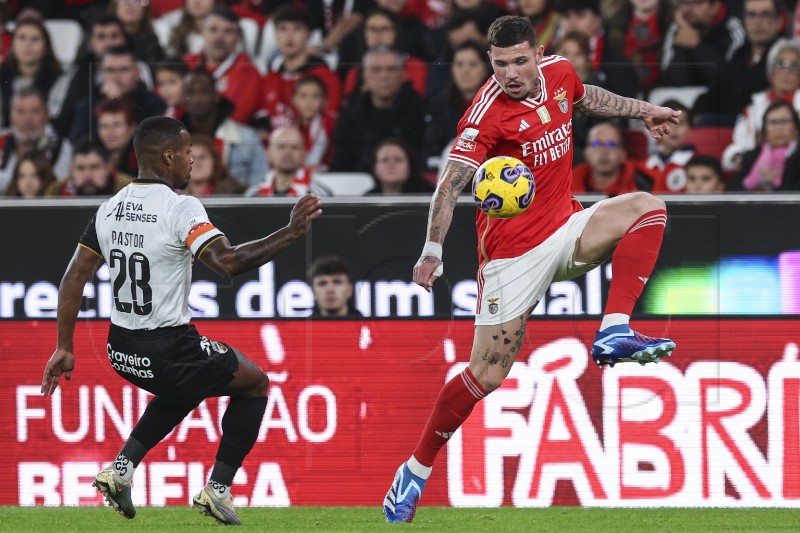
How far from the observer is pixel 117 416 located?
7.20 metres

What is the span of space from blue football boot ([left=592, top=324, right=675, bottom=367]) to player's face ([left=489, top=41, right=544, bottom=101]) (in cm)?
119

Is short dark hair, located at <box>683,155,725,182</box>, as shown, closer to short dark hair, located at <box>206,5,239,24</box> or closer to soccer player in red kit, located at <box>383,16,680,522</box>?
soccer player in red kit, located at <box>383,16,680,522</box>

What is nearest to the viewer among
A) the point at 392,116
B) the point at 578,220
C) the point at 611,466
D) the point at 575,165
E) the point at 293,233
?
the point at 293,233

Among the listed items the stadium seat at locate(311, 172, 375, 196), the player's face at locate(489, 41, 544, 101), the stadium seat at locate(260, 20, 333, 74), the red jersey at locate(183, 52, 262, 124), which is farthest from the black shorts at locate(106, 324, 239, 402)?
the stadium seat at locate(260, 20, 333, 74)

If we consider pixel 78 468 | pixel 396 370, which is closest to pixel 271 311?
pixel 396 370

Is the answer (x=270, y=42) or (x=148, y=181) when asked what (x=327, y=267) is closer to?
(x=148, y=181)

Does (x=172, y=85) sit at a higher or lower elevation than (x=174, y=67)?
lower

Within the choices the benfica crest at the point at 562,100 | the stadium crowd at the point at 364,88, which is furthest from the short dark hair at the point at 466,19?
the benfica crest at the point at 562,100

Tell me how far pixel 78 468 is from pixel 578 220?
3126 millimetres

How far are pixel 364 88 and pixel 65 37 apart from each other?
3271mm

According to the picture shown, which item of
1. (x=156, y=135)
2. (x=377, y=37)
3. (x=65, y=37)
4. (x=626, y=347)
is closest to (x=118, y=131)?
(x=377, y=37)

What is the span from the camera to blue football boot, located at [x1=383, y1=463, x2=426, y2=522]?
6098 mm

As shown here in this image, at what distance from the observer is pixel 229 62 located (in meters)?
9.96

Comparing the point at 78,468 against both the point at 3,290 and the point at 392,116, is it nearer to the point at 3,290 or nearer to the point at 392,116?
the point at 3,290
